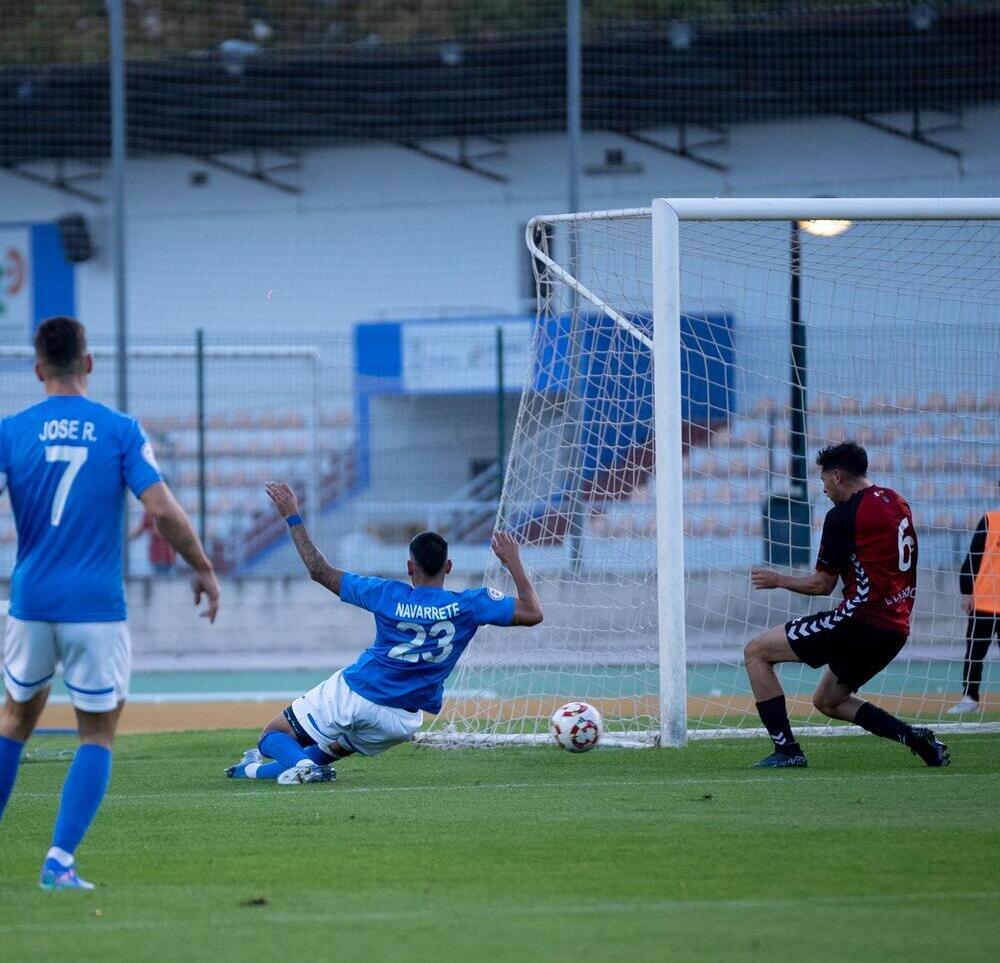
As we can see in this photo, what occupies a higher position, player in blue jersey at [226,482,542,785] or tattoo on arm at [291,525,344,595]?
tattoo on arm at [291,525,344,595]

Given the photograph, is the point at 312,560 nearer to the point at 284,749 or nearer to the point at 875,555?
the point at 284,749

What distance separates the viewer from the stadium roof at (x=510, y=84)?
24.1 m

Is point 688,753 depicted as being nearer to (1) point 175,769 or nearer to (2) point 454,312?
(1) point 175,769

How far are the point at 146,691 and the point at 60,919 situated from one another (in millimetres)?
11414

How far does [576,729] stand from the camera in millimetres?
→ 9156

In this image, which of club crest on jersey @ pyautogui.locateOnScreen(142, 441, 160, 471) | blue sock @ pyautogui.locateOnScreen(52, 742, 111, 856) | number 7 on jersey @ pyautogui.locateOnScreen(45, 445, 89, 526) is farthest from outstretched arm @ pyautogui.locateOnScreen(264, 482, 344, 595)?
blue sock @ pyautogui.locateOnScreen(52, 742, 111, 856)

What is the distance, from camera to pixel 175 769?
943 cm

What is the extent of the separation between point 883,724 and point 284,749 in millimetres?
3434

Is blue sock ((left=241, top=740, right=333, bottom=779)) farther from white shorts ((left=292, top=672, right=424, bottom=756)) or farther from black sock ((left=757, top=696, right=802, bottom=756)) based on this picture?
black sock ((left=757, top=696, right=802, bottom=756))

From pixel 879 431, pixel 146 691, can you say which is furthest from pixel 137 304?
pixel 879 431

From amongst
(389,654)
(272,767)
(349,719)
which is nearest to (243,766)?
(272,767)

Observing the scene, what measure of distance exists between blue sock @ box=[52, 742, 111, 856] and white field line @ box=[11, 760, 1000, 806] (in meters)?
2.52

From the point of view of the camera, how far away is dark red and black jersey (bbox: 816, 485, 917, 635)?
8672 mm

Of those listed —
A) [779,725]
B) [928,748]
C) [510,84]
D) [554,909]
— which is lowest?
[928,748]
